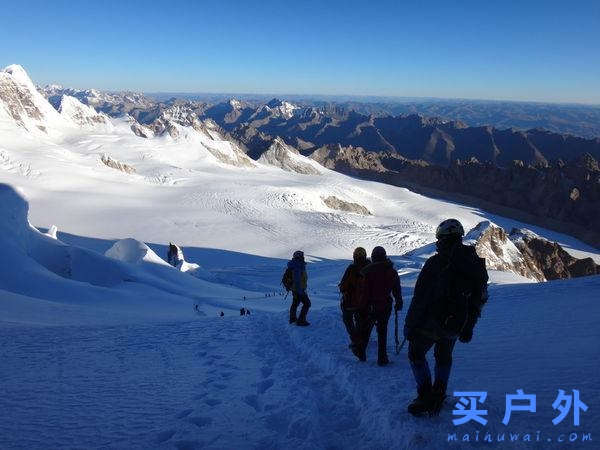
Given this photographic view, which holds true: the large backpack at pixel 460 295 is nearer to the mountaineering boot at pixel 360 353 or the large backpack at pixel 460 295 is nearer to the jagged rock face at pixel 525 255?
the mountaineering boot at pixel 360 353

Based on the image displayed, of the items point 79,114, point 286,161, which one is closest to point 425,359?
point 286,161

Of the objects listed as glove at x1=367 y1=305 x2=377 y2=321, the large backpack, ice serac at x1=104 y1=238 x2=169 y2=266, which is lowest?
ice serac at x1=104 y1=238 x2=169 y2=266

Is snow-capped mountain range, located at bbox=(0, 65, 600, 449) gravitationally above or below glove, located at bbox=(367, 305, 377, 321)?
below

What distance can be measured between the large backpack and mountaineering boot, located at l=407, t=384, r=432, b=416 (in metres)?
0.72

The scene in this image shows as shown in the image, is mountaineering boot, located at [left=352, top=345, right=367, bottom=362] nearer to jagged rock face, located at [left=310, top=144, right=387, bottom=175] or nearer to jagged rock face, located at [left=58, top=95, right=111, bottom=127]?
jagged rock face, located at [left=58, top=95, right=111, bottom=127]

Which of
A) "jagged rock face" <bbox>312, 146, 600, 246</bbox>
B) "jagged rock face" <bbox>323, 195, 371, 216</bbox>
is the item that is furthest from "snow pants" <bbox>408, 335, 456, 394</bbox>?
"jagged rock face" <bbox>312, 146, 600, 246</bbox>

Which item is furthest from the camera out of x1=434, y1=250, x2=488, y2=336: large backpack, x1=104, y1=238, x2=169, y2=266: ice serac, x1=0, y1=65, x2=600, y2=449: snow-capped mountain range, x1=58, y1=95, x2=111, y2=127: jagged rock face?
x1=58, y1=95, x2=111, y2=127: jagged rock face

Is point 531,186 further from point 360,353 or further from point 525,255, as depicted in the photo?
point 360,353

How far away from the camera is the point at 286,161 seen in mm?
132375

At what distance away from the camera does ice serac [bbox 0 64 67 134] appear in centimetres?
9475

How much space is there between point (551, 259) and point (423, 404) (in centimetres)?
5341

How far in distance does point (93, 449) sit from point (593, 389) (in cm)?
498

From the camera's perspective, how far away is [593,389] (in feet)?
15.0

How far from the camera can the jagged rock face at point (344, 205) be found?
235 feet
